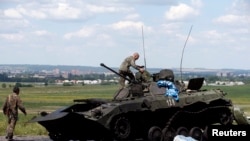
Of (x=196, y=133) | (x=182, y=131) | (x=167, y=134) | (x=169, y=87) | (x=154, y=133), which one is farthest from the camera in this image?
(x=169, y=87)

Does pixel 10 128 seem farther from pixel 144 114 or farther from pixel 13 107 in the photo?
pixel 144 114

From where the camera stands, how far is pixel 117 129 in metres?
18.9

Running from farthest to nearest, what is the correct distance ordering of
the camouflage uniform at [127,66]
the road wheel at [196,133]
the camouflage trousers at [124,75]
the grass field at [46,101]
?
the grass field at [46,101] → the camouflage trousers at [124,75] → the camouflage uniform at [127,66] → the road wheel at [196,133]

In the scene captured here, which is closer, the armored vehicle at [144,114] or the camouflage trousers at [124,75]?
the armored vehicle at [144,114]

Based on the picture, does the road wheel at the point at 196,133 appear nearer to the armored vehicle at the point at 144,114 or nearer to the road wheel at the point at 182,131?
the armored vehicle at the point at 144,114

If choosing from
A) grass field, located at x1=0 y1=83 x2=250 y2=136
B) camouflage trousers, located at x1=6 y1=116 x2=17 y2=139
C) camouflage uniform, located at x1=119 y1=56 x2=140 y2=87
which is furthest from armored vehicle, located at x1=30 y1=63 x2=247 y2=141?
grass field, located at x1=0 y1=83 x2=250 y2=136

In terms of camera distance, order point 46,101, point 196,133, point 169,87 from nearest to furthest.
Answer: point 196,133, point 169,87, point 46,101

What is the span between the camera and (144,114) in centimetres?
1978

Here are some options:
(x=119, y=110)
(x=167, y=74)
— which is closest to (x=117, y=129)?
(x=119, y=110)

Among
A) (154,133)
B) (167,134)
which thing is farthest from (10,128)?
(167,134)

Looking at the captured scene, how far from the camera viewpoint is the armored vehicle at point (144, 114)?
1892cm

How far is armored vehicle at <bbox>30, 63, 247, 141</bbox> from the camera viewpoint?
18922 mm
